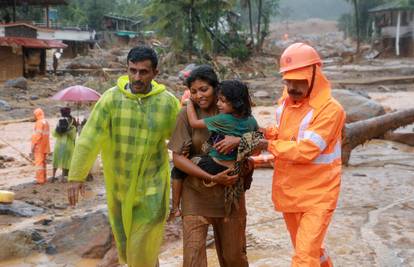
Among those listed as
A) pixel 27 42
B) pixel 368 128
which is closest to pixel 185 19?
pixel 27 42

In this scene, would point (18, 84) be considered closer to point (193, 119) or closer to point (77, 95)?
point (77, 95)

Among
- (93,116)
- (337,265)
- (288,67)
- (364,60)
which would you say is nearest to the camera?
(288,67)

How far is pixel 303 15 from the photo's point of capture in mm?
120375

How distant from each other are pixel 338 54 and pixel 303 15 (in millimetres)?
76190

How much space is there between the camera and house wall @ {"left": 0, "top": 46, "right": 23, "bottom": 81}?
29406 mm

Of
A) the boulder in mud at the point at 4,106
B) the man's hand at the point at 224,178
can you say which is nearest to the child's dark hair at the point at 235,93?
the man's hand at the point at 224,178

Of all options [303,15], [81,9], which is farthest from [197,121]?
[303,15]

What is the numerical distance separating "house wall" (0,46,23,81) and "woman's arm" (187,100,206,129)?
2761 cm

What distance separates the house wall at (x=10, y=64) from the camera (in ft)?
96.5

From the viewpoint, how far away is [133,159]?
376cm

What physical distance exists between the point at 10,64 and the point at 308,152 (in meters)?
28.7

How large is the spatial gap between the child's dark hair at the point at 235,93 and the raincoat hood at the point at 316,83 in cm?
25

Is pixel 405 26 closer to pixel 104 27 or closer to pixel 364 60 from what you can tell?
pixel 364 60

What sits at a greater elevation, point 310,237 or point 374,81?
point 374,81
